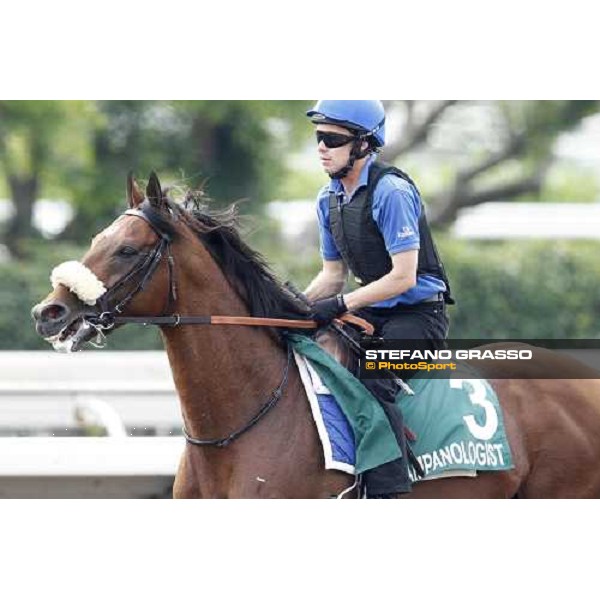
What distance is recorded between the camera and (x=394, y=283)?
3811mm

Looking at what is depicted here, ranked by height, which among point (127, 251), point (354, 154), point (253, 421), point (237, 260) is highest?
point (354, 154)

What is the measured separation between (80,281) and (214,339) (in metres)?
0.51

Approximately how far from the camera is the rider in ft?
12.5

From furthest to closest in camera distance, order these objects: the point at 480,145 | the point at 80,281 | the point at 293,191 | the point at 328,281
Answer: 1. the point at 293,191
2. the point at 480,145
3. the point at 328,281
4. the point at 80,281

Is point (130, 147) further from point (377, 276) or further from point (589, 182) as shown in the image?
point (377, 276)

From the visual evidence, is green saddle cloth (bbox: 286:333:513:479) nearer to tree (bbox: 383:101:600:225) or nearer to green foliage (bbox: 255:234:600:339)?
green foliage (bbox: 255:234:600:339)

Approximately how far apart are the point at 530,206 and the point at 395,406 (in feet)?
19.3

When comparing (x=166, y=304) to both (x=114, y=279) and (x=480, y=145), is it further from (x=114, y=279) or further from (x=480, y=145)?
(x=480, y=145)

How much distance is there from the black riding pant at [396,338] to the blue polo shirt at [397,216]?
42 millimetres

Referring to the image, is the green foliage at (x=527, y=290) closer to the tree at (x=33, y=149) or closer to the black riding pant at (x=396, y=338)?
the tree at (x=33, y=149)

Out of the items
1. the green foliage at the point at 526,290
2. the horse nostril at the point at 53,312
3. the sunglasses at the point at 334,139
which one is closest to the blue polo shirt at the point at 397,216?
the sunglasses at the point at 334,139

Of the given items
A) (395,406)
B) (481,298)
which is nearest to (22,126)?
(481,298)

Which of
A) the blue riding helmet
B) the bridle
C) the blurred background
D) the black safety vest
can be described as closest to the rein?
the bridle

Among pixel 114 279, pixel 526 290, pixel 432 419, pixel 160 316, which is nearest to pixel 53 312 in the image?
pixel 114 279
